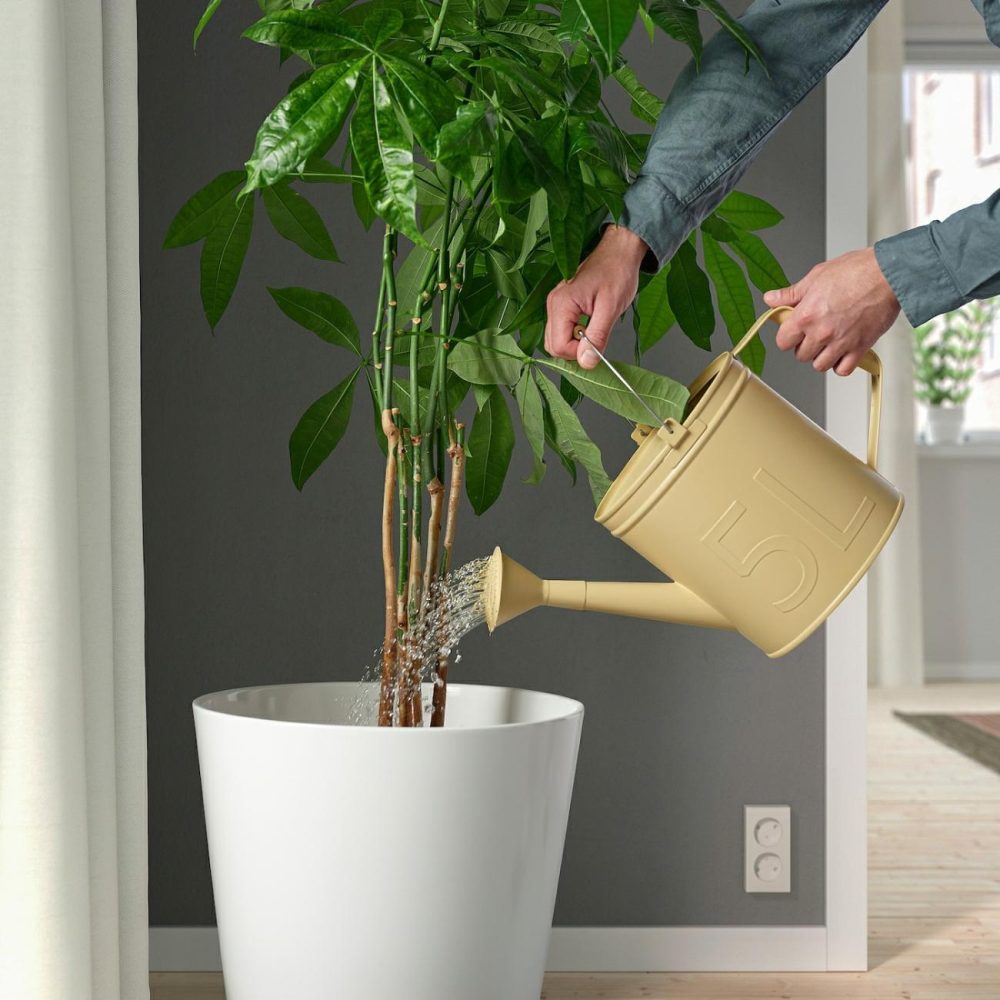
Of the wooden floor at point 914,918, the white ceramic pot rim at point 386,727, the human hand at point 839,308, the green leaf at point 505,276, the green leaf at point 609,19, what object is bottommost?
the wooden floor at point 914,918

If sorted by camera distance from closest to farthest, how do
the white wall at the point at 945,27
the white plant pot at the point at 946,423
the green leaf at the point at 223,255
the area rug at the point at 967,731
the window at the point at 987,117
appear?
the green leaf at the point at 223,255
the area rug at the point at 967,731
the white wall at the point at 945,27
the white plant pot at the point at 946,423
the window at the point at 987,117

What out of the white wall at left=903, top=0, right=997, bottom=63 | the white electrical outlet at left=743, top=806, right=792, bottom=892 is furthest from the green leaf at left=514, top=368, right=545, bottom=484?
the white wall at left=903, top=0, right=997, bottom=63

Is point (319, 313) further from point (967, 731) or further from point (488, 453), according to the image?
point (967, 731)

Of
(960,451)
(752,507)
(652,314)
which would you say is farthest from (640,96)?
(960,451)

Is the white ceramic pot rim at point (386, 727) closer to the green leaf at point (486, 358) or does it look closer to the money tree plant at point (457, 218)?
the money tree plant at point (457, 218)

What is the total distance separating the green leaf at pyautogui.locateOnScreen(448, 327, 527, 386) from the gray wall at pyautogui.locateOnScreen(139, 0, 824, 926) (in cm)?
49

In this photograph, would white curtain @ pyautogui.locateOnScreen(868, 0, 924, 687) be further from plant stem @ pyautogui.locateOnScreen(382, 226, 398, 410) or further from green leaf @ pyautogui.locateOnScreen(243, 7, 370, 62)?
green leaf @ pyautogui.locateOnScreen(243, 7, 370, 62)

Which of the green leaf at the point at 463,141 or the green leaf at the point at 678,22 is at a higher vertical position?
the green leaf at the point at 678,22

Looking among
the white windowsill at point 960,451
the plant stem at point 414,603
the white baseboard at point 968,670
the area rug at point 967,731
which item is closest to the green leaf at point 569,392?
the plant stem at point 414,603

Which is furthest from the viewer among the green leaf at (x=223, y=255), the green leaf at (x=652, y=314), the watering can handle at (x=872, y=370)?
the green leaf at (x=652, y=314)

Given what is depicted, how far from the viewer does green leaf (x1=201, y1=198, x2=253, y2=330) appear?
122 centimetres

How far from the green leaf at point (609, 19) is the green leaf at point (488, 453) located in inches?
21.4

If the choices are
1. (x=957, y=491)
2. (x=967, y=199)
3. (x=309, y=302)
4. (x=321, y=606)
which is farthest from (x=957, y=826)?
(x=967, y=199)

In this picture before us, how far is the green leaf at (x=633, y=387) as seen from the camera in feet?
3.47
